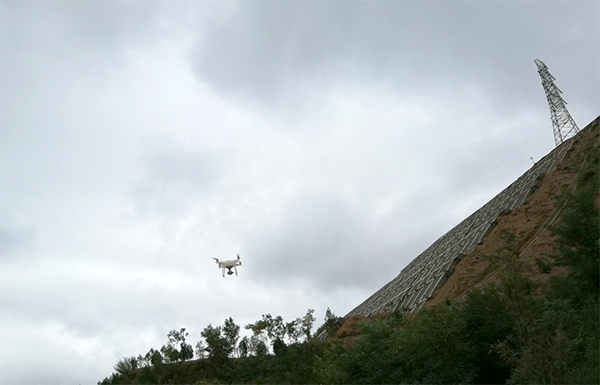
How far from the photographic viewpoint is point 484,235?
45.3 meters

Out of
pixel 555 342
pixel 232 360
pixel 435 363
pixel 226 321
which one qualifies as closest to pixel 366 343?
pixel 435 363

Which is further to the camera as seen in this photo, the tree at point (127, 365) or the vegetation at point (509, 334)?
the tree at point (127, 365)

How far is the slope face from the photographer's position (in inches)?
1539

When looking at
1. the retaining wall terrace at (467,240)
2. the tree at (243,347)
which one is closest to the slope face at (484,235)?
the retaining wall terrace at (467,240)

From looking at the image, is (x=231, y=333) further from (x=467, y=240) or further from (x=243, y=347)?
(x=467, y=240)

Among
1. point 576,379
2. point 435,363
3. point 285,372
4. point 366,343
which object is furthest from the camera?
point 285,372

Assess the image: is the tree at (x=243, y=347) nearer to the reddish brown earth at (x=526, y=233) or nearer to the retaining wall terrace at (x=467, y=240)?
the reddish brown earth at (x=526, y=233)

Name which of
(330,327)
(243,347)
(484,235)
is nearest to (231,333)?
(243,347)

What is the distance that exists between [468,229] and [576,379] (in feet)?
139

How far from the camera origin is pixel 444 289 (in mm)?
39844

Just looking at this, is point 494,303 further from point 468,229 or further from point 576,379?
point 468,229

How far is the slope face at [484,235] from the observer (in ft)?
128

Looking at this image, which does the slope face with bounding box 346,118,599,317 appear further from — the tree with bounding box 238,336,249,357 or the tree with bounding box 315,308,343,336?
the tree with bounding box 238,336,249,357

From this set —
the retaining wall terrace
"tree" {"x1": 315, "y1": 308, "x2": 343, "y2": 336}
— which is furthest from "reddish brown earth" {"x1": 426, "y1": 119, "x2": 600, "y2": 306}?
"tree" {"x1": 315, "y1": 308, "x2": 343, "y2": 336}
